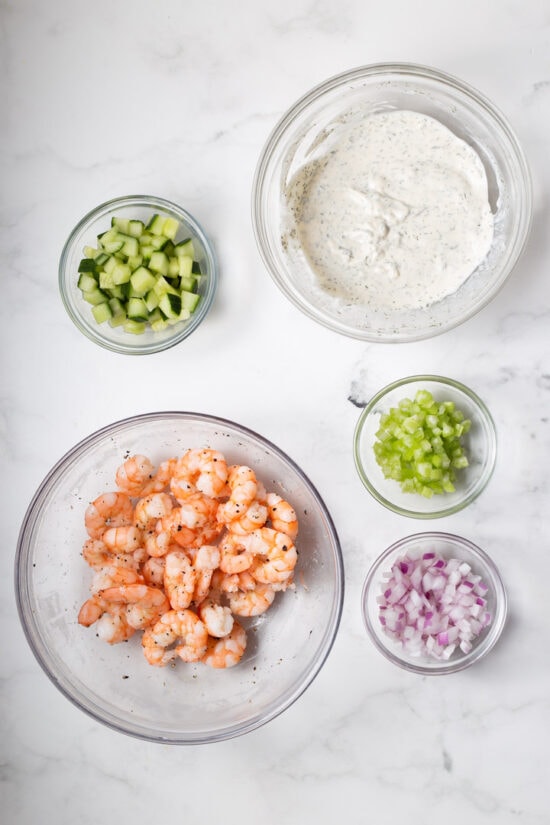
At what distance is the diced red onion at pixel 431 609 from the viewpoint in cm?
195

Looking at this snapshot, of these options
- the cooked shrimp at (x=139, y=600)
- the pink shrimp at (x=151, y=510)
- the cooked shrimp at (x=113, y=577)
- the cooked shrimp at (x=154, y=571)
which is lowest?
the cooked shrimp at (x=139, y=600)

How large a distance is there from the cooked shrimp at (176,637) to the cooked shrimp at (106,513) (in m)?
0.26

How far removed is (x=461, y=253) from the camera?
78.4 inches

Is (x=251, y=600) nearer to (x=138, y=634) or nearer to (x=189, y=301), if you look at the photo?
(x=138, y=634)

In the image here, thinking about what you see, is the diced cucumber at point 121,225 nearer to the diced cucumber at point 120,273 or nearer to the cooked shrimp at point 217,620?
the diced cucumber at point 120,273

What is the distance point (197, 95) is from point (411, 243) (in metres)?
0.67

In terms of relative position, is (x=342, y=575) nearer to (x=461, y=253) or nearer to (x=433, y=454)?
(x=433, y=454)

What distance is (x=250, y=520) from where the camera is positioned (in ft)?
6.19

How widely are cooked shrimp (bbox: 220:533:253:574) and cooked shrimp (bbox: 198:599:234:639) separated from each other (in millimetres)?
90

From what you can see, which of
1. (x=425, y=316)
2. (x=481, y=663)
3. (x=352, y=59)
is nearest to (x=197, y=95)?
(x=352, y=59)

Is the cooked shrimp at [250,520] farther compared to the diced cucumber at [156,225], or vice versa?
the diced cucumber at [156,225]

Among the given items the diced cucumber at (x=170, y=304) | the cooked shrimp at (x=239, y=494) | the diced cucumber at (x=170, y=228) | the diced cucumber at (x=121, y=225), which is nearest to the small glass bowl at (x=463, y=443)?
the cooked shrimp at (x=239, y=494)

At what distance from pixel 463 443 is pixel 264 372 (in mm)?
527

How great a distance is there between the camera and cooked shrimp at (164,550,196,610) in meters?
1.89
